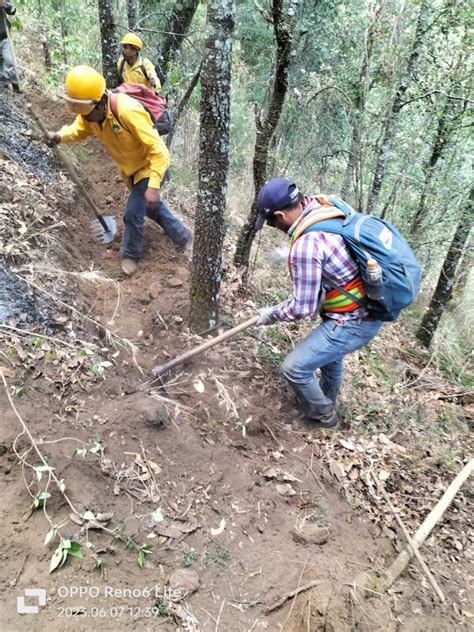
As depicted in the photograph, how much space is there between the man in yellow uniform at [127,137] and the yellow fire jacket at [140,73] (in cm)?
232

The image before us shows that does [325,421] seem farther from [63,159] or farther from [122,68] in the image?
[122,68]

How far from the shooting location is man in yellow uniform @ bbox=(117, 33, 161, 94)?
6613 millimetres

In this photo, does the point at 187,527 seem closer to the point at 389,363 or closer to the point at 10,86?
the point at 389,363

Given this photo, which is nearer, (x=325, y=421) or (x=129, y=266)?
(x=325, y=421)

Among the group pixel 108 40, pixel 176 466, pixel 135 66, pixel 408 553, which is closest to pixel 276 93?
pixel 135 66

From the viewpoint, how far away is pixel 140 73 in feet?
22.1

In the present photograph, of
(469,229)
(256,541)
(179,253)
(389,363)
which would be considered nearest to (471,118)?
(469,229)

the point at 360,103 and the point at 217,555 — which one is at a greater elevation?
the point at 360,103

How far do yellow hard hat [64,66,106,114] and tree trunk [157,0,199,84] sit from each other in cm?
466

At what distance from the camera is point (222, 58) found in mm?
3562

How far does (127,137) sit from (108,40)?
11.1 feet

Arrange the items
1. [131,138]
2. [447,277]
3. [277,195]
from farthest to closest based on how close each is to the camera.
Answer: [447,277]
[131,138]
[277,195]

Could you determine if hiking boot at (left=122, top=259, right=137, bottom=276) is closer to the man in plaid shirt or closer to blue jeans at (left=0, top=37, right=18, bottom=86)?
the man in plaid shirt

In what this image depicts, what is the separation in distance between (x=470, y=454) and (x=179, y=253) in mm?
4097
